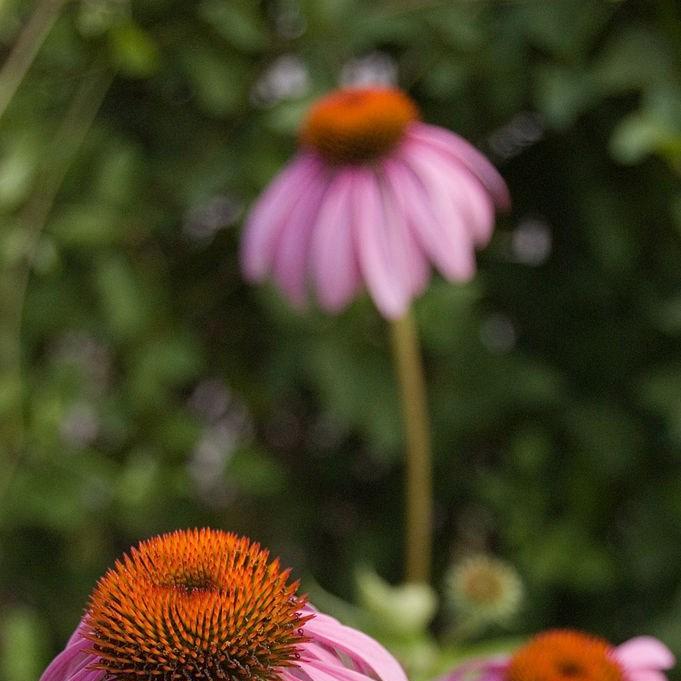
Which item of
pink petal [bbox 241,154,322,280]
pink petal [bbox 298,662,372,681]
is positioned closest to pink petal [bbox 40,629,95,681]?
pink petal [bbox 298,662,372,681]

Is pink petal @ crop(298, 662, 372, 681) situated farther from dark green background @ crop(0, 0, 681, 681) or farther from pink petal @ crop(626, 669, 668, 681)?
dark green background @ crop(0, 0, 681, 681)

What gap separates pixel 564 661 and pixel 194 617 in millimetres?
266

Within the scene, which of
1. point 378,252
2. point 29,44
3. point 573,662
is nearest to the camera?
point 573,662

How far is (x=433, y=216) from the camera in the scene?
3.88 feet

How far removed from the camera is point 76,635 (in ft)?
2.23

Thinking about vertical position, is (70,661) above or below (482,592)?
above

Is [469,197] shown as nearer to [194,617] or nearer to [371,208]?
[371,208]

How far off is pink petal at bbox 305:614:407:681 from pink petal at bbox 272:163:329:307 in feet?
1.90

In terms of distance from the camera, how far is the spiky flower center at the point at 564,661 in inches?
30.2

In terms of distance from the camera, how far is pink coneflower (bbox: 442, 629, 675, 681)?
2.53ft

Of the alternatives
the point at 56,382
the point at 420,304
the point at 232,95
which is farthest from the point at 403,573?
the point at 232,95

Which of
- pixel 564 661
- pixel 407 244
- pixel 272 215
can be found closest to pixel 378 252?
pixel 407 244

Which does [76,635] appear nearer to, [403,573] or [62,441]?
[62,441]

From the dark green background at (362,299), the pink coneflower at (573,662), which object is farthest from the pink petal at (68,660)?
the dark green background at (362,299)
